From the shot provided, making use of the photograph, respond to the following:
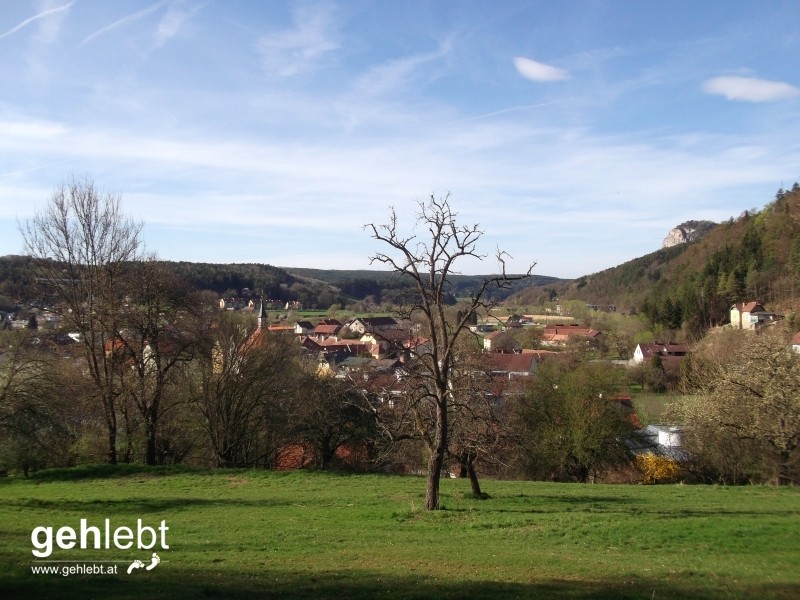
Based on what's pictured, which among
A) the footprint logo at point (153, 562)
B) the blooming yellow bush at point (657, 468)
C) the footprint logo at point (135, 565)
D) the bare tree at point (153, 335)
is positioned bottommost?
the blooming yellow bush at point (657, 468)

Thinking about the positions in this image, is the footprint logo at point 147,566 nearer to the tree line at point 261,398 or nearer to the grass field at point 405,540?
the grass field at point 405,540

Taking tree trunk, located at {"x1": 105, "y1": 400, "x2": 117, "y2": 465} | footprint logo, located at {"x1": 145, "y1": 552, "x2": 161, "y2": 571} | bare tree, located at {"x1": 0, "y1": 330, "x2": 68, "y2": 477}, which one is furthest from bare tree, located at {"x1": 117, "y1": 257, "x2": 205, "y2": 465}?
footprint logo, located at {"x1": 145, "y1": 552, "x2": 161, "y2": 571}

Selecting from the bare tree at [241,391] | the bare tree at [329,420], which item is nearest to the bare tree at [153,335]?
the bare tree at [241,391]

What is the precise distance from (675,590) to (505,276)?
27.2ft

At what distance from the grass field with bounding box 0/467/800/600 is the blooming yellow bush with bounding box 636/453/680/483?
12.6 meters

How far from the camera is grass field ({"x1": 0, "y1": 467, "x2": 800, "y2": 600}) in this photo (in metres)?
Answer: 8.83

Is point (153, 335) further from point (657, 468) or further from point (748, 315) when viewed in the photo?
point (748, 315)

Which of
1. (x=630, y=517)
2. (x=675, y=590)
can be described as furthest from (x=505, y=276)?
(x=675, y=590)

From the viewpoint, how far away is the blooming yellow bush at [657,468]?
33875mm

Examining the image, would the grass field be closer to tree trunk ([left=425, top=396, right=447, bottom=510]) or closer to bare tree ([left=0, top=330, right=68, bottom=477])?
tree trunk ([left=425, top=396, right=447, bottom=510])

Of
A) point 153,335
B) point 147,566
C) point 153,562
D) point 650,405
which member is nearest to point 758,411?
point 153,562

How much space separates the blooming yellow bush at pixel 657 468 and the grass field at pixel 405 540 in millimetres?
12610

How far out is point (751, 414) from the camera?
1055 inches

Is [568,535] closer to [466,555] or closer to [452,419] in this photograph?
[466,555]
